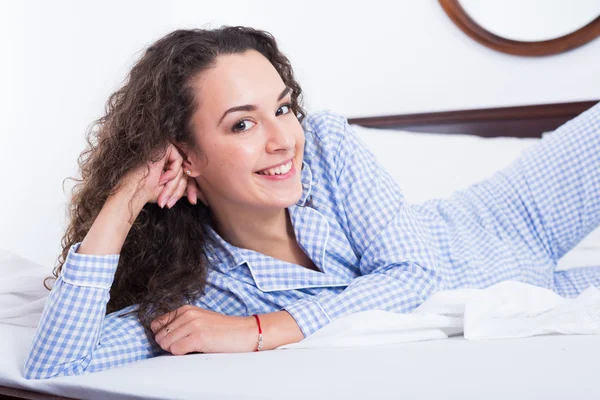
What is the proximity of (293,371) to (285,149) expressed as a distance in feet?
1.75

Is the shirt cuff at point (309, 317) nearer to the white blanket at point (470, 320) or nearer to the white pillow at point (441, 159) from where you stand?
the white blanket at point (470, 320)

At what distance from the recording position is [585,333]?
1.31m

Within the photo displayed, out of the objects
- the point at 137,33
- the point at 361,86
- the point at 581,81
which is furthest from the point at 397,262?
the point at 137,33

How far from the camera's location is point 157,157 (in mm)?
1536

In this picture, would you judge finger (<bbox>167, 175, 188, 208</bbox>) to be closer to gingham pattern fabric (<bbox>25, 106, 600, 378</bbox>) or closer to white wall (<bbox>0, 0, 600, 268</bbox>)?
gingham pattern fabric (<bbox>25, 106, 600, 378</bbox>)

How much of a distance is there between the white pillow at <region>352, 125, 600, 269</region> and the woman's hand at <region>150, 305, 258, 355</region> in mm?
1277

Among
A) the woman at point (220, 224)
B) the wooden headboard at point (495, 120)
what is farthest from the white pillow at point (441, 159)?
the woman at point (220, 224)

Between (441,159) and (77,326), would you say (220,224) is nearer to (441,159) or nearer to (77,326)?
(77,326)

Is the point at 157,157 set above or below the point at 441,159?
above

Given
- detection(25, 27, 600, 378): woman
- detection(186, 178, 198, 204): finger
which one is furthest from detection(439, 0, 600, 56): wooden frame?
detection(186, 178, 198, 204): finger

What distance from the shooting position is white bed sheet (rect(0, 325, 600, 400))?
3.18 feet

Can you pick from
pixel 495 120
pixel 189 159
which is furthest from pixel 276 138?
pixel 495 120

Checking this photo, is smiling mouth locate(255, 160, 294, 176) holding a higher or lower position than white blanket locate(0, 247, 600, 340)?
higher

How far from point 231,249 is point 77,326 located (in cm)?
40
